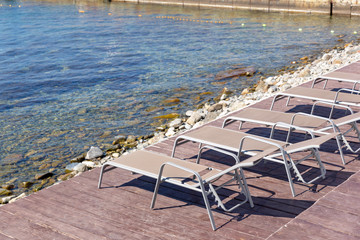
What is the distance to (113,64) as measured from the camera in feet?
70.1

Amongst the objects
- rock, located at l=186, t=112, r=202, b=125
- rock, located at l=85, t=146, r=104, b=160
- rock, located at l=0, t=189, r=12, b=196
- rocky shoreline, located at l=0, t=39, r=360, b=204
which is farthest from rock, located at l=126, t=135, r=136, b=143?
rock, located at l=0, t=189, r=12, b=196

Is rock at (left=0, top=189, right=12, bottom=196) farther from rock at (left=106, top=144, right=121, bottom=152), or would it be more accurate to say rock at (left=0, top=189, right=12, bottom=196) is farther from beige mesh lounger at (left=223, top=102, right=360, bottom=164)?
beige mesh lounger at (left=223, top=102, right=360, bottom=164)

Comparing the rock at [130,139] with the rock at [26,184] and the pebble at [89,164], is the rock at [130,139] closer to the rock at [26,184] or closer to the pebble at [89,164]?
the pebble at [89,164]

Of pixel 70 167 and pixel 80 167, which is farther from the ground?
pixel 80 167

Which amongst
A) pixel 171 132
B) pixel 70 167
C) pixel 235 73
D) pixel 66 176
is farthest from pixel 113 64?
pixel 66 176

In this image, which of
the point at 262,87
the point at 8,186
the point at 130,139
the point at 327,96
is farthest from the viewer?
the point at 262,87

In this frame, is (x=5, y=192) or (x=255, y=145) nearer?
(x=255, y=145)

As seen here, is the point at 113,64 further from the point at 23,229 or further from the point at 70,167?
the point at 23,229

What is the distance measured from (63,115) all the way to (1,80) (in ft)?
21.6

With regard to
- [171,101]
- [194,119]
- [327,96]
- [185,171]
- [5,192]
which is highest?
[327,96]

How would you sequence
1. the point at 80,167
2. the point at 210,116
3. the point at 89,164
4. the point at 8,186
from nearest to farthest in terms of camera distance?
the point at 8,186
the point at 80,167
the point at 89,164
the point at 210,116

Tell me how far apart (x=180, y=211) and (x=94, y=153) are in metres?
5.19

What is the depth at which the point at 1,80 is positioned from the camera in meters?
18.8

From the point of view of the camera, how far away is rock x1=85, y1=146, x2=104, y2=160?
395 inches
